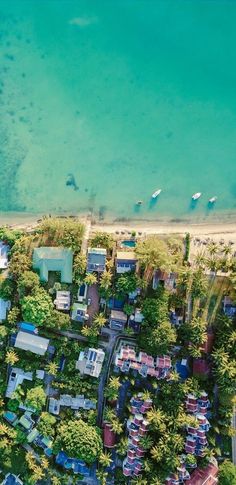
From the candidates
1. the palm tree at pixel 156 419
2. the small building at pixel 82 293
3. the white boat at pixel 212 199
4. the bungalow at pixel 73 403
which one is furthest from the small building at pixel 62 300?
the white boat at pixel 212 199

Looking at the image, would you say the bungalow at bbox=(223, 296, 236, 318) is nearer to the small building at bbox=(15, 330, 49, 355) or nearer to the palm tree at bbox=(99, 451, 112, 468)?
the small building at bbox=(15, 330, 49, 355)

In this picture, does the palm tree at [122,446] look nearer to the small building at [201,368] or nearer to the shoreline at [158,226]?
the small building at [201,368]

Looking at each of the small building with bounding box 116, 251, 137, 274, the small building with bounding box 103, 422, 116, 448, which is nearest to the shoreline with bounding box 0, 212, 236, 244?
the small building with bounding box 116, 251, 137, 274

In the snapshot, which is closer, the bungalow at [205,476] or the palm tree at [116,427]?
the bungalow at [205,476]

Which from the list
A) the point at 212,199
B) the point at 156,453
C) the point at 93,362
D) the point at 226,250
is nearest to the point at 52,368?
the point at 93,362

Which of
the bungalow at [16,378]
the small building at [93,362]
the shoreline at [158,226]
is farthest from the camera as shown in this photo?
the shoreline at [158,226]

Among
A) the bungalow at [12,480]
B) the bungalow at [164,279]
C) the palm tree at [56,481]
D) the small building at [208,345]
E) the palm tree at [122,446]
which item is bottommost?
the bungalow at [12,480]
